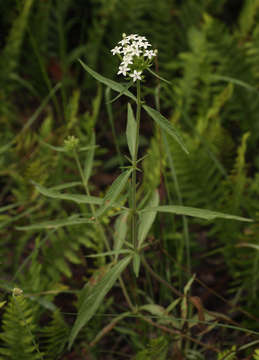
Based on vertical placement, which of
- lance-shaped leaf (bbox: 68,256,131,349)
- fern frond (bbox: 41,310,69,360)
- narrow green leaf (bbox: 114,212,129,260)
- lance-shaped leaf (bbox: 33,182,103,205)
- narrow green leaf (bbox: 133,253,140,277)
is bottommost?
fern frond (bbox: 41,310,69,360)

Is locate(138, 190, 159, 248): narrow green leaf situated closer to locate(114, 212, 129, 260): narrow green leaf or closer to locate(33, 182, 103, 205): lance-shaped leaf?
locate(114, 212, 129, 260): narrow green leaf

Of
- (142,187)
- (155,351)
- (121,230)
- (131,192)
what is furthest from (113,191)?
(142,187)

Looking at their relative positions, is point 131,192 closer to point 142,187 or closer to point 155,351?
point 155,351

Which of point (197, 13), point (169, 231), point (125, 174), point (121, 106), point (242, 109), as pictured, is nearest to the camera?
point (125, 174)

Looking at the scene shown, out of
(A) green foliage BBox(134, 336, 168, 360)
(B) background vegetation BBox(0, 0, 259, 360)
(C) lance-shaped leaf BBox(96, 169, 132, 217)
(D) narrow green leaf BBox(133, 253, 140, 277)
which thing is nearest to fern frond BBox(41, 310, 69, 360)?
(B) background vegetation BBox(0, 0, 259, 360)

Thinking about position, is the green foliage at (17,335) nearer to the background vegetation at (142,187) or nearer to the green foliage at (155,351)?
the background vegetation at (142,187)

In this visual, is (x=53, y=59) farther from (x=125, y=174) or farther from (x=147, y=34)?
(x=125, y=174)

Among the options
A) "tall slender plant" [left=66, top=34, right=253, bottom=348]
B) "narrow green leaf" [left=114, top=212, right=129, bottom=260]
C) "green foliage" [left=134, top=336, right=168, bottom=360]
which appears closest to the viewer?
"tall slender plant" [left=66, top=34, right=253, bottom=348]

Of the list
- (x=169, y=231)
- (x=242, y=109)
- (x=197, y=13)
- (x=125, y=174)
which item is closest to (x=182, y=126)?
(x=242, y=109)
